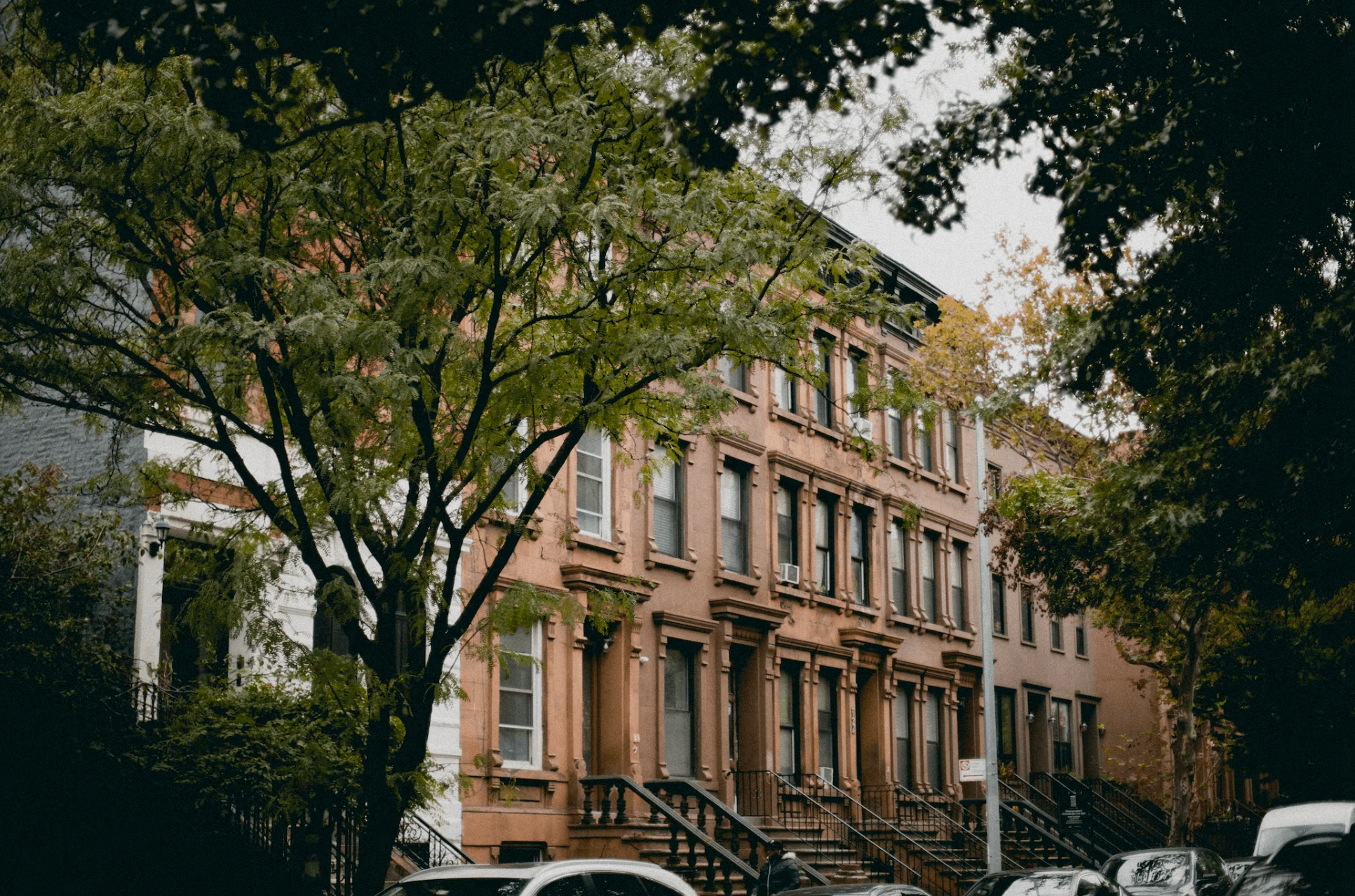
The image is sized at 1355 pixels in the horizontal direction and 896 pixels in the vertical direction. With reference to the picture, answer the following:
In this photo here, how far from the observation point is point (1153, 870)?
2375cm

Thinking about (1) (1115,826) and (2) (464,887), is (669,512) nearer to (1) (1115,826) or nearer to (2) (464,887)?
(2) (464,887)

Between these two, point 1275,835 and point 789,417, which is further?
point 789,417

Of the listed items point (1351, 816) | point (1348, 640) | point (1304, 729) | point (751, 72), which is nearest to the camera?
point (751, 72)

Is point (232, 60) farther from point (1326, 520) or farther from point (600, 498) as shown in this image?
point (600, 498)

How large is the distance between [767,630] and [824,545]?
3585 millimetres

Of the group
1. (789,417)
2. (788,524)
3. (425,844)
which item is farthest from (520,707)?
(789,417)

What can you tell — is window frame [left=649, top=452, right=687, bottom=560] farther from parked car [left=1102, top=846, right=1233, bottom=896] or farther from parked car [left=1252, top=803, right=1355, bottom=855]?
parked car [left=1252, top=803, right=1355, bottom=855]

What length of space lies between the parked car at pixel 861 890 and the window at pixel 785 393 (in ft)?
52.4

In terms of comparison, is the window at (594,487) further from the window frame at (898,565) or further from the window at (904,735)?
the window at (904,735)

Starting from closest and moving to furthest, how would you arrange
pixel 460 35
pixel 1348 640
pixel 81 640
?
1. pixel 460 35
2. pixel 81 640
3. pixel 1348 640

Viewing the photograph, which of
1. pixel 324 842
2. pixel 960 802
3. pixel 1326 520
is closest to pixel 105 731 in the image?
pixel 324 842

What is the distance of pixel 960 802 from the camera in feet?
110

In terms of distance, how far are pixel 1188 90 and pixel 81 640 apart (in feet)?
41.0

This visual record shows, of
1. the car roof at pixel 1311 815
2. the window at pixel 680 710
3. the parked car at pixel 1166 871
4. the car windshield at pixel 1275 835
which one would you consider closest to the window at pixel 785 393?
the window at pixel 680 710
